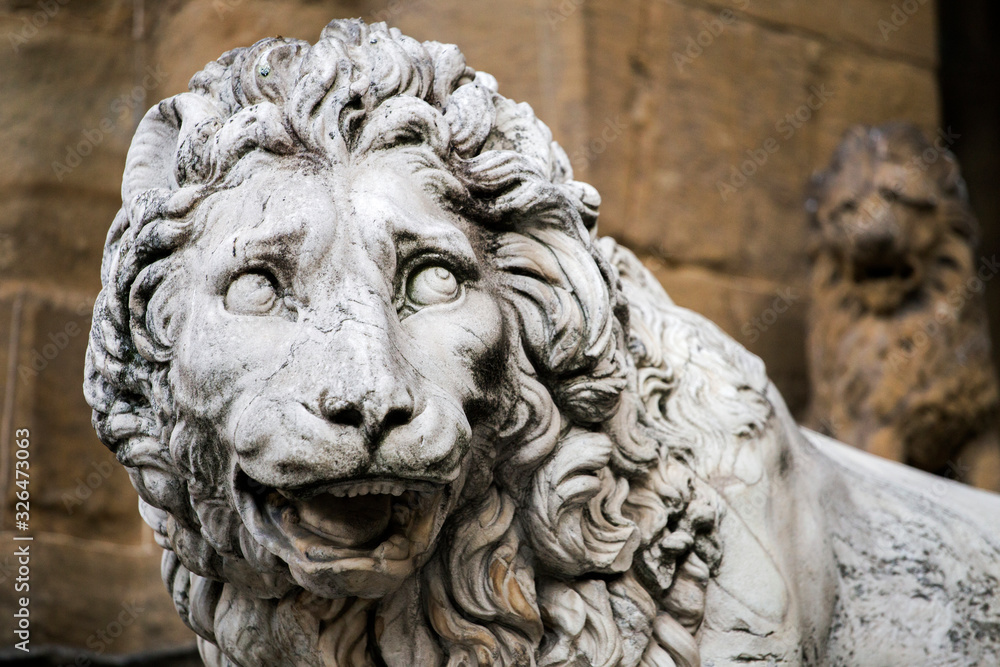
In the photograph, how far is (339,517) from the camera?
1531 mm

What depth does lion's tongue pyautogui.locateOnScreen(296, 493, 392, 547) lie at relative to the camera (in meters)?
1.52

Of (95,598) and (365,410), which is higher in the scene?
(365,410)

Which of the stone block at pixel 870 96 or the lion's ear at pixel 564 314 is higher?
the stone block at pixel 870 96

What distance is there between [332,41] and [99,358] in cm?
51

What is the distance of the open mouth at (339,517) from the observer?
1.51 meters

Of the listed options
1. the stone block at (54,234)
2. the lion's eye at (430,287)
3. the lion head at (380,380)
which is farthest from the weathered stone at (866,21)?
the lion's eye at (430,287)

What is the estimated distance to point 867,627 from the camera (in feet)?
6.58

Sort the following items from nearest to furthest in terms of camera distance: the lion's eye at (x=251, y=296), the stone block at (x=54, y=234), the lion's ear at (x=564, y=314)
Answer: the lion's eye at (x=251, y=296)
the lion's ear at (x=564, y=314)
the stone block at (x=54, y=234)

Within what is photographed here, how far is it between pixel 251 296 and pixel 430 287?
22 centimetres

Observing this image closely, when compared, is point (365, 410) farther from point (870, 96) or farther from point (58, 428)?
point (870, 96)

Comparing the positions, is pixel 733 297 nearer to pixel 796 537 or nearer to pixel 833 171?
pixel 833 171

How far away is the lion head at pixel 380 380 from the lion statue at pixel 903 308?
6.21 ft

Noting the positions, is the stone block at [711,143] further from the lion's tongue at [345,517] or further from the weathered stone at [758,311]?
the lion's tongue at [345,517]

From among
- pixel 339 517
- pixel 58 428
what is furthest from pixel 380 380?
pixel 58 428
